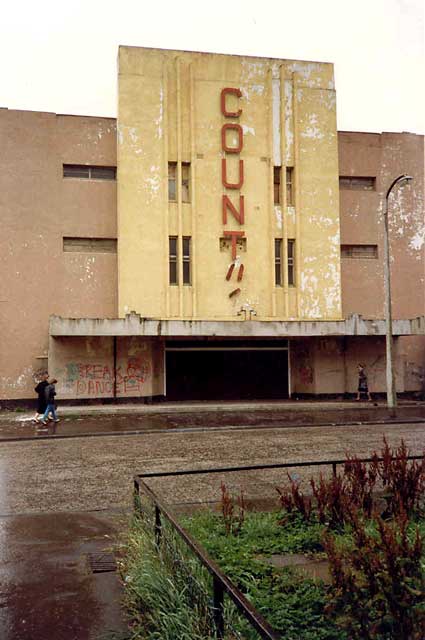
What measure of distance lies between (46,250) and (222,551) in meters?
23.1

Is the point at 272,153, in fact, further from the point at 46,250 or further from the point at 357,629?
the point at 357,629

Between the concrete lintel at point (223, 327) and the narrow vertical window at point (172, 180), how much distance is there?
6000 mm

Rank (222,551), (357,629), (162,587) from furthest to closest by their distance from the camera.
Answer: (222,551) → (162,587) → (357,629)

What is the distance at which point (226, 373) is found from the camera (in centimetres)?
2936

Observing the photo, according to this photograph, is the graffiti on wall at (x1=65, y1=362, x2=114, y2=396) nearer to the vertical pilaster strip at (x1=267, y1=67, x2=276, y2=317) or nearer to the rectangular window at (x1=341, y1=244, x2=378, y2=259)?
the vertical pilaster strip at (x1=267, y1=67, x2=276, y2=317)

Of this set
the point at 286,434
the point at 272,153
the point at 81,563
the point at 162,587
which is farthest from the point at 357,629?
the point at 272,153

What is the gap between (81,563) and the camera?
651 cm

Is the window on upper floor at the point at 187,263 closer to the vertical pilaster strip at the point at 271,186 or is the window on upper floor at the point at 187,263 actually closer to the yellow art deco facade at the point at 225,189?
the yellow art deco facade at the point at 225,189

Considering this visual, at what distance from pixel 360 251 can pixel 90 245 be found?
1281 cm

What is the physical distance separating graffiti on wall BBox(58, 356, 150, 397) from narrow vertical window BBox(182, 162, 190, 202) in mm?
7408

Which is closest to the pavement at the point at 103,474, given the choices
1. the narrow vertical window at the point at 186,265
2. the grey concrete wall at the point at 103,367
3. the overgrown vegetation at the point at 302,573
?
the overgrown vegetation at the point at 302,573

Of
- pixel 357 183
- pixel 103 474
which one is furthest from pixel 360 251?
pixel 103 474

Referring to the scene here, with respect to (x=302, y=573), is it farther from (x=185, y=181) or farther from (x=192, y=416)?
(x=185, y=181)

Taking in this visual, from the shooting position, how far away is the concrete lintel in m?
25.7
